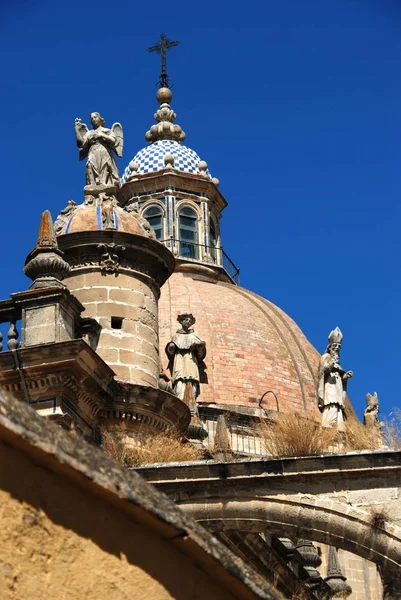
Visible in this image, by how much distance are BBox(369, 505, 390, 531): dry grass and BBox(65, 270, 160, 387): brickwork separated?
588 cm

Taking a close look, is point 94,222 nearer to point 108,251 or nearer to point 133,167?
point 108,251

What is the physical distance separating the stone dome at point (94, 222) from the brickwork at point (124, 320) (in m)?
0.69

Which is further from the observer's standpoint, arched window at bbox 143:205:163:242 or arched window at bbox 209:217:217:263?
arched window at bbox 209:217:217:263

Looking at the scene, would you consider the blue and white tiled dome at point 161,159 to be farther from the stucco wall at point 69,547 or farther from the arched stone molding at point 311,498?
the stucco wall at point 69,547

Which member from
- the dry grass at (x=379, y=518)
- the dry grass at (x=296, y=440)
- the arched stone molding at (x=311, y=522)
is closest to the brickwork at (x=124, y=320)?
the dry grass at (x=296, y=440)

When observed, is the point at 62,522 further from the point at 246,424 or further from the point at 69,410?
the point at 246,424

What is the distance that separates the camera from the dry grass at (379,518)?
14195 mm

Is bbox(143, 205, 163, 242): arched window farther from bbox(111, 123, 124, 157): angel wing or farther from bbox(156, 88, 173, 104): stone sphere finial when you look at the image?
bbox(111, 123, 124, 157): angel wing

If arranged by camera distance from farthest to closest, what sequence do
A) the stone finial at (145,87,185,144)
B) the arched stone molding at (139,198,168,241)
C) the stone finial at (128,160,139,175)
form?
the stone finial at (145,87,185,144)
the stone finial at (128,160,139,175)
the arched stone molding at (139,198,168,241)

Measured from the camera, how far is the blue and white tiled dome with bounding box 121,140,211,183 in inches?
2009

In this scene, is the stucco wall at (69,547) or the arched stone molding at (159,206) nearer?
the stucco wall at (69,547)

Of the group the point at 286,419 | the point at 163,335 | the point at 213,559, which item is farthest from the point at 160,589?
the point at 163,335

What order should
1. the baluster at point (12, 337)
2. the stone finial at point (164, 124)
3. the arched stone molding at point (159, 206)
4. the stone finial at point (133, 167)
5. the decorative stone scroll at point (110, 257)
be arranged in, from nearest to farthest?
the baluster at point (12, 337), the decorative stone scroll at point (110, 257), the arched stone molding at point (159, 206), the stone finial at point (133, 167), the stone finial at point (164, 124)

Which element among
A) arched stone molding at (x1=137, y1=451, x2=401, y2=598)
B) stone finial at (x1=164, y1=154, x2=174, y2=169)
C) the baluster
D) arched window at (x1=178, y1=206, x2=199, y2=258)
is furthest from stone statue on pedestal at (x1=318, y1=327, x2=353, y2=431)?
arched stone molding at (x1=137, y1=451, x2=401, y2=598)
